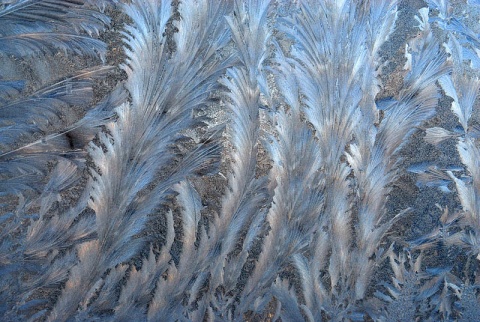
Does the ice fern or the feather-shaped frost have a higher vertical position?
the feather-shaped frost

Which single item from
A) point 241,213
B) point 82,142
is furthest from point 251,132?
point 82,142

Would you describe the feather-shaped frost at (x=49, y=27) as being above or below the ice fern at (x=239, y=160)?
above

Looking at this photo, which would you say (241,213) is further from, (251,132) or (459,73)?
(459,73)

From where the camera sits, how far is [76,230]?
846mm

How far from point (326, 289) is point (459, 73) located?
471 mm

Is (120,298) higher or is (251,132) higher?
(251,132)

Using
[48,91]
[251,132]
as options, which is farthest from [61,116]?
[251,132]

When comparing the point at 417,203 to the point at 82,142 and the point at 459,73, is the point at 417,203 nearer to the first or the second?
the point at 459,73

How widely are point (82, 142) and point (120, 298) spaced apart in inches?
11.3

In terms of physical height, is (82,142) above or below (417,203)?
above

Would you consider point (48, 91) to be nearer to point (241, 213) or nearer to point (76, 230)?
point (76, 230)

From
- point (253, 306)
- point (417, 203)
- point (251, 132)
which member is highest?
point (251, 132)

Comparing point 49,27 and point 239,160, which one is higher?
point 49,27

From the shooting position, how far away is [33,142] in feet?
2.75
